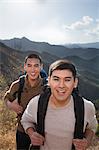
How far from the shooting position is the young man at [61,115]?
141cm

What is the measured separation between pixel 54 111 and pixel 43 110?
2.3 inches

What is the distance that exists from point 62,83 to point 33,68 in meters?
1.01

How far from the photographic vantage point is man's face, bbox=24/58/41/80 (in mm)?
2391

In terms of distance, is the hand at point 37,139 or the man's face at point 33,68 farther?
the man's face at point 33,68

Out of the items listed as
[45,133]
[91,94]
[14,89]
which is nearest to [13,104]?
[14,89]

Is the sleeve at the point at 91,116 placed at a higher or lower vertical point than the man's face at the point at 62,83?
lower

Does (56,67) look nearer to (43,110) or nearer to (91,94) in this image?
(43,110)

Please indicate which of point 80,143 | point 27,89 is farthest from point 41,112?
point 27,89

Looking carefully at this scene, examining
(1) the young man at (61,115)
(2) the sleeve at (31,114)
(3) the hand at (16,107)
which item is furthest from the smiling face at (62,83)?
(3) the hand at (16,107)

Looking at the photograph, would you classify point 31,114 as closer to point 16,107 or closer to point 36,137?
point 36,137

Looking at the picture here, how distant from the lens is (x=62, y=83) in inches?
55.2

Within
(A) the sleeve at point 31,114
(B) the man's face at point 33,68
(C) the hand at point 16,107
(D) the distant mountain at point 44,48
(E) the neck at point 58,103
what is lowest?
(C) the hand at point 16,107

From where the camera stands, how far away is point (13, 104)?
224 cm

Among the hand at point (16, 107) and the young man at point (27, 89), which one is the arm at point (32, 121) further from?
the young man at point (27, 89)
